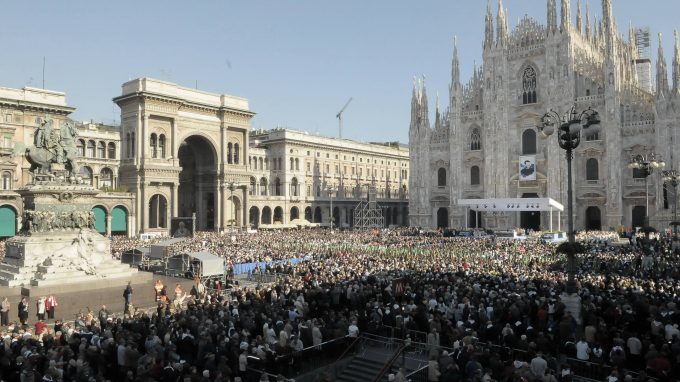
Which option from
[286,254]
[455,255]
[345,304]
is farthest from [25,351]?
[455,255]

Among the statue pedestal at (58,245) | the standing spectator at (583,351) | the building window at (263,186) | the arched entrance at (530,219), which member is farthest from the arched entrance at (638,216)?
the statue pedestal at (58,245)

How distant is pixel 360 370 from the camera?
42.4 feet

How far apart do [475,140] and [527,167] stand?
698cm

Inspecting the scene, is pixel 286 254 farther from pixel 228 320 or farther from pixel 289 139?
pixel 289 139

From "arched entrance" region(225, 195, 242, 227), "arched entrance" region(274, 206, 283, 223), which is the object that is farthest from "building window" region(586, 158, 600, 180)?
"arched entrance" region(274, 206, 283, 223)

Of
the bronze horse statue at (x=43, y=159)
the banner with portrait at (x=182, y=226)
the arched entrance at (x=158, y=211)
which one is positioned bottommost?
the banner with portrait at (x=182, y=226)

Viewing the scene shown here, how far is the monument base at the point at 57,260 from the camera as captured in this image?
22.3 metres

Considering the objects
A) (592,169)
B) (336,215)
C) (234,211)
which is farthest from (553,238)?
(336,215)

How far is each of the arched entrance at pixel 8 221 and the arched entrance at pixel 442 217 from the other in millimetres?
43713

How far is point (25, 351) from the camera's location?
1135 centimetres

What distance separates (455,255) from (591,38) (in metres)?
42.2

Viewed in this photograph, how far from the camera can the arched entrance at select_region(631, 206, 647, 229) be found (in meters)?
49.9

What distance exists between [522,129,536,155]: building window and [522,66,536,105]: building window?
318cm

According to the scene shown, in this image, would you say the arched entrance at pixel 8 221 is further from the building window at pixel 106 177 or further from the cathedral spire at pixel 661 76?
the cathedral spire at pixel 661 76
